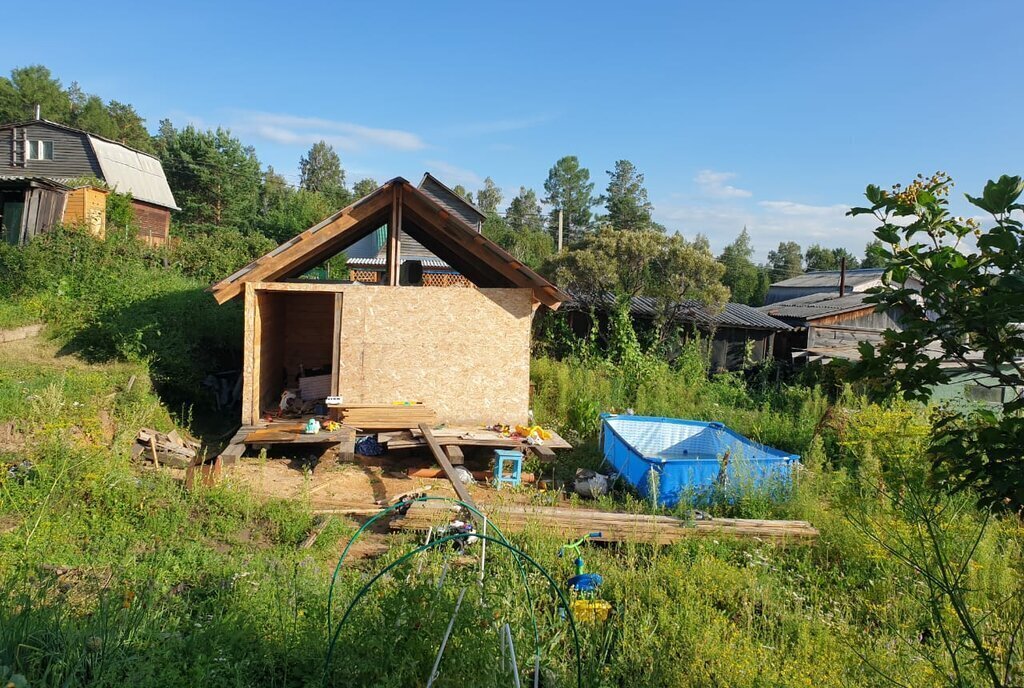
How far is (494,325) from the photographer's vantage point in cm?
1128

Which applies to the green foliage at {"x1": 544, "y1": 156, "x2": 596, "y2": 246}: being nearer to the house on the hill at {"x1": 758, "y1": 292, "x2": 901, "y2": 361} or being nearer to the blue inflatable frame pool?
the house on the hill at {"x1": 758, "y1": 292, "x2": 901, "y2": 361}

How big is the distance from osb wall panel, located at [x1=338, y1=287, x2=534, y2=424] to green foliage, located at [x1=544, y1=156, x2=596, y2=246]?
53024mm

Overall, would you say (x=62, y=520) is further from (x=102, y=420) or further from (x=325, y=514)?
(x=102, y=420)

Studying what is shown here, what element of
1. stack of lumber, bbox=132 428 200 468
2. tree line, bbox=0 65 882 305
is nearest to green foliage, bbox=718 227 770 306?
tree line, bbox=0 65 882 305

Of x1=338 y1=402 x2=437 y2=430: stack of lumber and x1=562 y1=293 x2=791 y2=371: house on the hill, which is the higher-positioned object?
x1=562 y1=293 x2=791 y2=371: house on the hill

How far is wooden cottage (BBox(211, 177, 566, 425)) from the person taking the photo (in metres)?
10.5

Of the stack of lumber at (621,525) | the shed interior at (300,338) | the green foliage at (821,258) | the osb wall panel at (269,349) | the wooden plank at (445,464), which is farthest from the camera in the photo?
the green foliage at (821,258)

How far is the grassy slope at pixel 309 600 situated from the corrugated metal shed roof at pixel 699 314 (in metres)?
10.6

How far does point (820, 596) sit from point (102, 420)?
10209mm

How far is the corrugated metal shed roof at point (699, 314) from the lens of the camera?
733 inches

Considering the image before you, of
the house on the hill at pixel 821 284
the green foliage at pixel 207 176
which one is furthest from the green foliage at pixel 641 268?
the green foliage at pixel 207 176

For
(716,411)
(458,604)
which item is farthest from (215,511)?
(716,411)

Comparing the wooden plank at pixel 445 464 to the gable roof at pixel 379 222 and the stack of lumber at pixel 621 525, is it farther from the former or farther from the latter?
the gable roof at pixel 379 222

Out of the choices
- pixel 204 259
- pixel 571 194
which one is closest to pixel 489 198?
pixel 571 194
